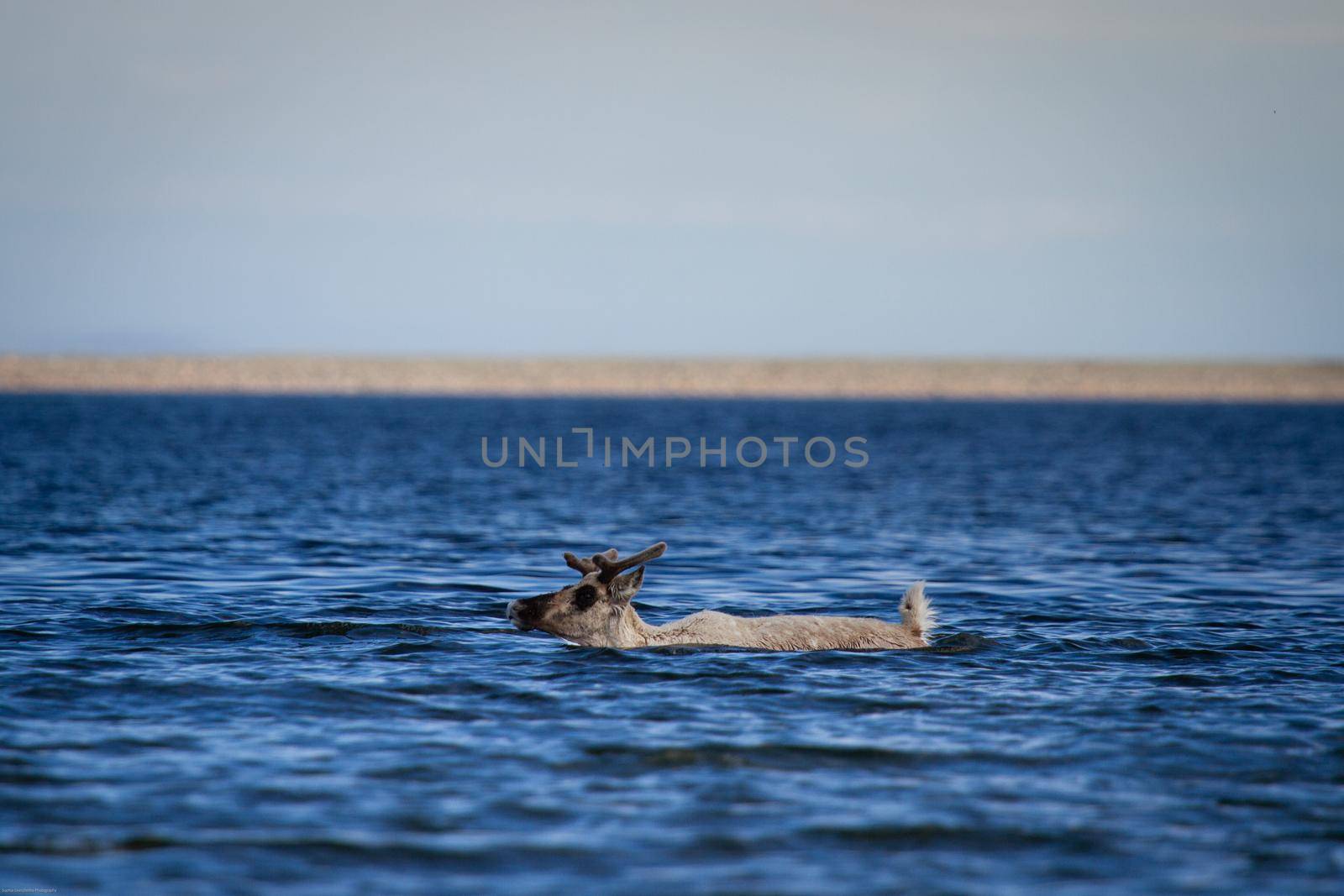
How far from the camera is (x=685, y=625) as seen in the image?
14.2m

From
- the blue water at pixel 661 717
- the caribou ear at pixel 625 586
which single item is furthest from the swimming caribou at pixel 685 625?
the blue water at pixel 661 717

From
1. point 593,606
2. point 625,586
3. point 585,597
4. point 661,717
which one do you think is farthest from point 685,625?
point 661,717

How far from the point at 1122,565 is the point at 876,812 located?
15.5 meters

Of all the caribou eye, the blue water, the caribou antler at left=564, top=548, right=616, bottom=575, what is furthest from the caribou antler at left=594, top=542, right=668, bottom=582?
the blue water

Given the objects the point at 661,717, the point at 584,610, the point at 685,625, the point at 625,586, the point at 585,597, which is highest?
the point at 625,586

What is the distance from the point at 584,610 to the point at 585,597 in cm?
15

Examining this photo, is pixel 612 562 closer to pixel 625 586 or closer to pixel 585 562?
pixel 625 586

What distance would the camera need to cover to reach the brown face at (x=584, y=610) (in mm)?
14008

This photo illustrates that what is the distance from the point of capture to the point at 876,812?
883 cm

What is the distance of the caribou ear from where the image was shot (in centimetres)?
1380

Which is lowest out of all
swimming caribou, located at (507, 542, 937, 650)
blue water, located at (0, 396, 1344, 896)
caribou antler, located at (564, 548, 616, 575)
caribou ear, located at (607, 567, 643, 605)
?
blue water, located at (0, 396, 1344, 896)

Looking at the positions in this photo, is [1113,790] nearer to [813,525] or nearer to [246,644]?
[246,644]

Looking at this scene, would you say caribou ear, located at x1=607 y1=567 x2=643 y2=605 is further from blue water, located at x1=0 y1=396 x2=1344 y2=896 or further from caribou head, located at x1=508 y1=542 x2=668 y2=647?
blue water, located at x1=0 y1=396 x2=1344 y2=896

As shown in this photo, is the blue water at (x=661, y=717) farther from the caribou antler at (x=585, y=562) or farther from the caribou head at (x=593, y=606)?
the caribou antler at (x=585, y=562)
